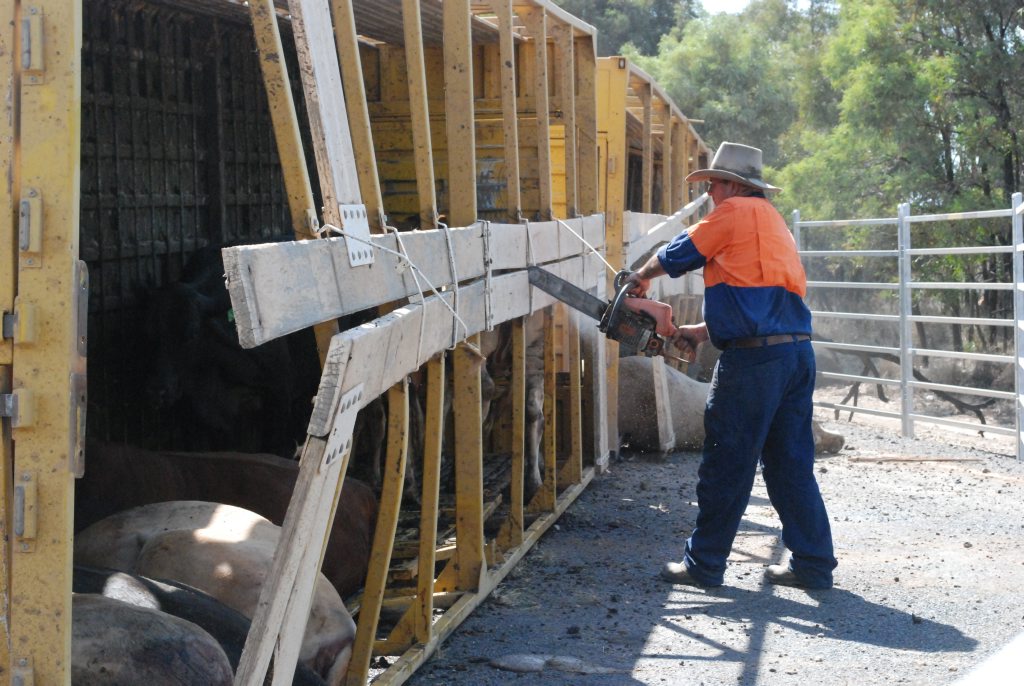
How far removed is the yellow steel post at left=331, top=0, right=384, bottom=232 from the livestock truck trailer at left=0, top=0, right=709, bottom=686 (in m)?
0.01

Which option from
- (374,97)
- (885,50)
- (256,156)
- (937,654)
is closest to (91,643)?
(937,654)

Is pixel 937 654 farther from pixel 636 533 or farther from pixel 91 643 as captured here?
pixel 91 643

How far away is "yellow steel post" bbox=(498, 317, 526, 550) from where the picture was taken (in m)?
6.33

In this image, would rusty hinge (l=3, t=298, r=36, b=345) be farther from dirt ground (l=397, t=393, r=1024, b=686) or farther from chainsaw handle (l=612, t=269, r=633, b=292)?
chainsaw handle (l=612, t=269, r=633, b=292)

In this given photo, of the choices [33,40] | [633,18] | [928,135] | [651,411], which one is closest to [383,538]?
[33,40]

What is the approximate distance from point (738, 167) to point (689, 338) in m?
0.93

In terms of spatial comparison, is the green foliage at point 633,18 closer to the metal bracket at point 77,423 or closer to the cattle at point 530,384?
the cattle at point 530,384

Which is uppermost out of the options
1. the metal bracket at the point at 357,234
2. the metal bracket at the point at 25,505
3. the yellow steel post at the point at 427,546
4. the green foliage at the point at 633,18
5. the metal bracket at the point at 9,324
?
the green foliage at the point at 633,18

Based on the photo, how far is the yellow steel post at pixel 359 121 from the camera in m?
3.84

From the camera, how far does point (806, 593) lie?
20.1 ft

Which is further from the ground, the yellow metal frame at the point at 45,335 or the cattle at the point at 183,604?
the yellow metal frame at the point at 45,335

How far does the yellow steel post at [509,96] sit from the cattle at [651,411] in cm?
413

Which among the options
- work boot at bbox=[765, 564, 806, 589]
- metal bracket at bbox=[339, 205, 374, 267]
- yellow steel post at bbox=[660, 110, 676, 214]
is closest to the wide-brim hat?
work boot at bbox=[765, 564, 806, 589]

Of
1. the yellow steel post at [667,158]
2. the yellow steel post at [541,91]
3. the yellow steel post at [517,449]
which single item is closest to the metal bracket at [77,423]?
the yellow steel post at [517,449]
